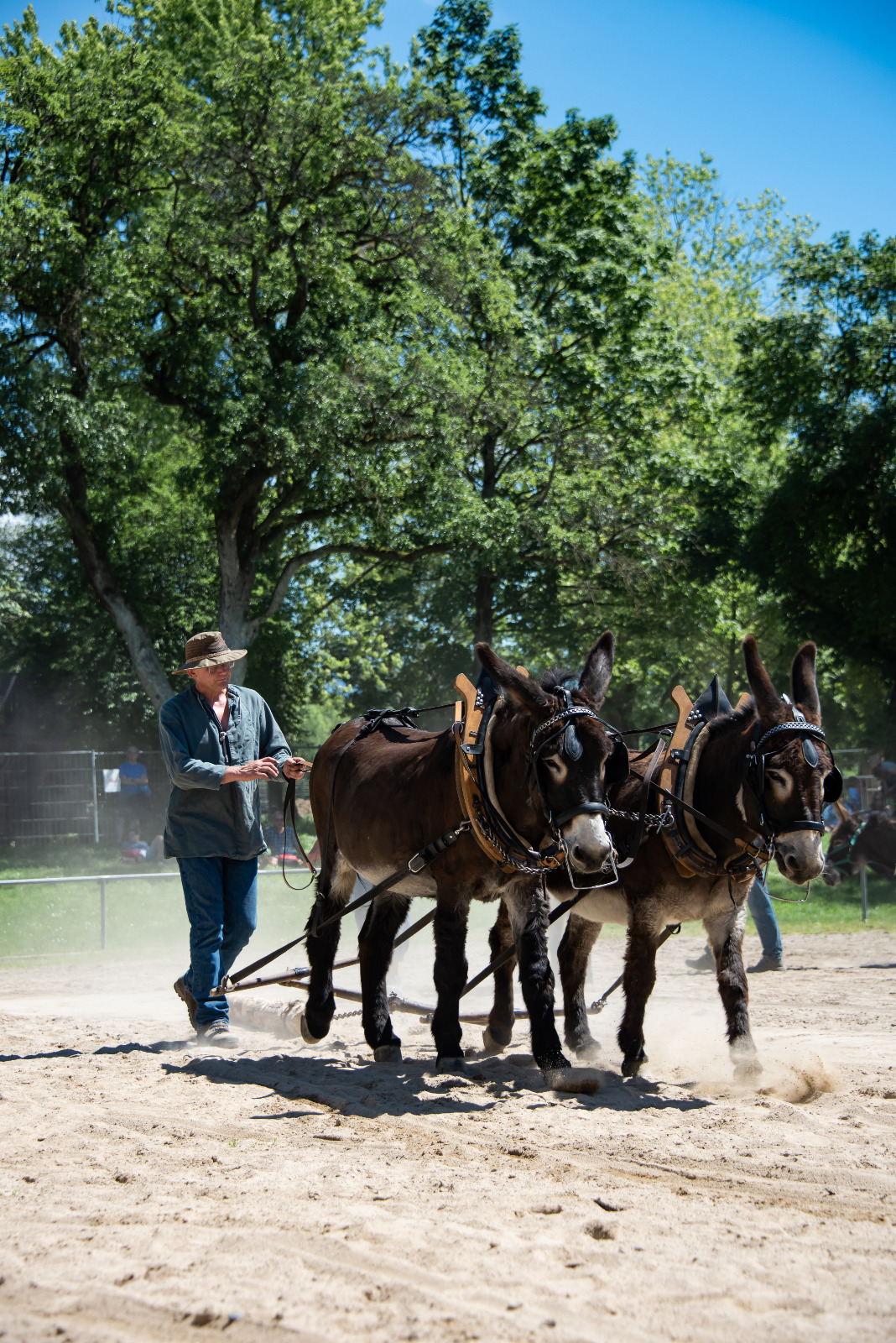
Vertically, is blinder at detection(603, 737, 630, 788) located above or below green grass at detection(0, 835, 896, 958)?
above

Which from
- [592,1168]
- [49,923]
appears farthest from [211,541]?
[592,1168]

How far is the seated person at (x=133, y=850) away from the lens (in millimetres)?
18516

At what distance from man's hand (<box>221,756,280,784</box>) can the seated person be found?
12901 mm

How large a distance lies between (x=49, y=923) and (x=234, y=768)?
9.66 m

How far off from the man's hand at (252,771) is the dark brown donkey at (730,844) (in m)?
1.69

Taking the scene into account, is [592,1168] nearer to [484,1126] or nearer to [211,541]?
[484,1126]

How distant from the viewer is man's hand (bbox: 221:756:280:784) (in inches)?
246

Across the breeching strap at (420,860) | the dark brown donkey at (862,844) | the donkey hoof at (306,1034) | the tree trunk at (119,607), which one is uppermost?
the tree trunk at (119,607)

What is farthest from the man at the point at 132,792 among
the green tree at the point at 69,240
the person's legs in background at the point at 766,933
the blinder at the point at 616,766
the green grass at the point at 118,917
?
the blinder at the point at 616,766

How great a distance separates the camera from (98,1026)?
25.4 ft

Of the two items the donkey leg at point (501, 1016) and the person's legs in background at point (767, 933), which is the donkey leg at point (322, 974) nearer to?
the donkey leg at point (501, 1016)

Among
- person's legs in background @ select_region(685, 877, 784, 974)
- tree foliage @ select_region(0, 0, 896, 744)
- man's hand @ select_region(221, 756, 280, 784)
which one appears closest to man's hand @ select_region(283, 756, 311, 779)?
man's hand @ select_region(221, 756, 280, 784)

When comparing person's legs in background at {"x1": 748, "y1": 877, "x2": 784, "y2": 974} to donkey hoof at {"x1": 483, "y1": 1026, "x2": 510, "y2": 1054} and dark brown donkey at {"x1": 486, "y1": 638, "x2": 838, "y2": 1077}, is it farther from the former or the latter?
dark brown donkey at {"x1": 486, "y1": 638, "x2": 838, "y2": 1077}

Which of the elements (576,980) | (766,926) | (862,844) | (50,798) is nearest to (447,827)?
(576,980)
